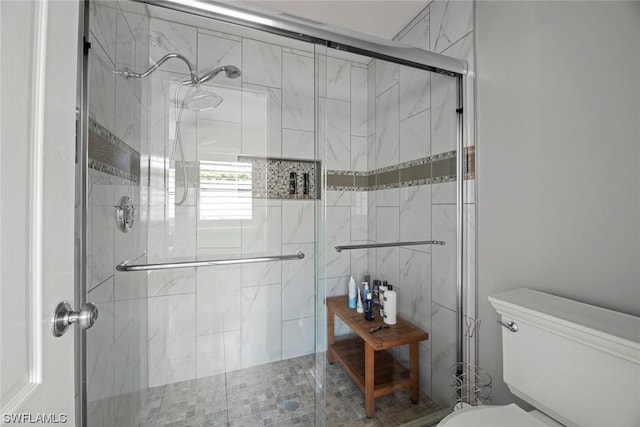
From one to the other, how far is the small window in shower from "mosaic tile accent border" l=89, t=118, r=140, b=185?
1.00ft

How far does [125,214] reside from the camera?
3.84 feet

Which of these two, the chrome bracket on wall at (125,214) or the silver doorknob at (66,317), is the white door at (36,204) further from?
the chrome bracket on wall at (125,214)

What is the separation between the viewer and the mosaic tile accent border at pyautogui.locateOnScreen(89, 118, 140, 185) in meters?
0.93

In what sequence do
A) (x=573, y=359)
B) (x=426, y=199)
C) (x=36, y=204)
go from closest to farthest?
(x=36, y=204)
(x=573, y=359)
(x=426, y=199)

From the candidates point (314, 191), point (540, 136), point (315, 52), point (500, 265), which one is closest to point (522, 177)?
point (540, 136)

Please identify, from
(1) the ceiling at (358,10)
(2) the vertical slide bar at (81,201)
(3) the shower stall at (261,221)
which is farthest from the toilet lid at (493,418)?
(1) the ceiling at (358,10)

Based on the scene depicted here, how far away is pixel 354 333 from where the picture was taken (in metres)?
1.54

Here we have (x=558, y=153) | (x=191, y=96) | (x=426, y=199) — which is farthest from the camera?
(x=426, y=199)

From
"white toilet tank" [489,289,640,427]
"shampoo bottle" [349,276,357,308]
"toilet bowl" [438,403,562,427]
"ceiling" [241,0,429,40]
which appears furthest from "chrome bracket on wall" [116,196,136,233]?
"white toilet tank" [489,289,640,427]

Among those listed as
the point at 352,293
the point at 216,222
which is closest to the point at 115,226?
the point at 216,222

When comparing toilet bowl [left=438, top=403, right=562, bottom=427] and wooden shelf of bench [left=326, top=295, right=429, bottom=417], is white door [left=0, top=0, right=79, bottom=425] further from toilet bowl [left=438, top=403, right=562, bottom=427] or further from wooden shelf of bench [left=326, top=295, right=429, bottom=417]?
wooden shelf of bench [left=326, top=295, right=429, bottom=417]

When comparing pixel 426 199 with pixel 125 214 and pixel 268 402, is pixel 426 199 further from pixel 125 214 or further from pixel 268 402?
pixel 125 214

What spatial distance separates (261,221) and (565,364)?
135 centimetres

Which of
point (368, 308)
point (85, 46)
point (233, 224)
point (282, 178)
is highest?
point (85, 46)
